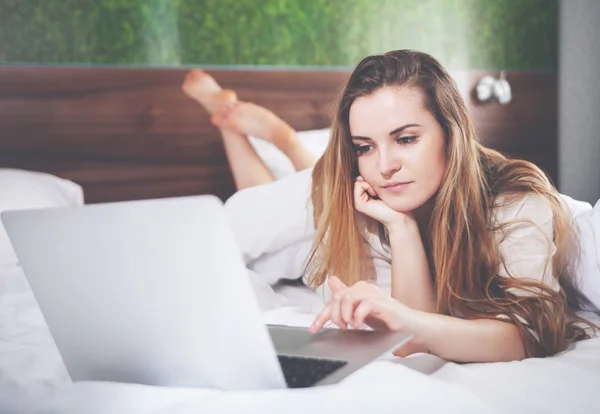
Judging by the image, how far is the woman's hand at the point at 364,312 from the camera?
105cm

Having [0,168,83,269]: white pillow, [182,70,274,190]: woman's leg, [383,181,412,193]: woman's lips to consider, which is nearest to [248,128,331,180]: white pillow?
[182,70,274,190]: woman's leg

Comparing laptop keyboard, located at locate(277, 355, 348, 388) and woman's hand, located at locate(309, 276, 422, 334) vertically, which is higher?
woman's hand, located at locate(309, 276, 422, 334)

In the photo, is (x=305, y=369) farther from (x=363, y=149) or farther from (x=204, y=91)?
(x=204, y=91)

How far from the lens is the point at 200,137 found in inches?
97.0

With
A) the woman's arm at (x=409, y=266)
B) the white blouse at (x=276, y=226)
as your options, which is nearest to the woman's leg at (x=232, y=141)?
the white blouse at (x=276, y=226)

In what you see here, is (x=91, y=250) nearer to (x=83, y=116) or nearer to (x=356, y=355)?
(x=356, y=355)

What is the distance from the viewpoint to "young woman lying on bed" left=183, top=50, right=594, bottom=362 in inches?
47.2

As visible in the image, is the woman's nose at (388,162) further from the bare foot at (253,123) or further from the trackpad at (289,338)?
the bare foot at (253,123)

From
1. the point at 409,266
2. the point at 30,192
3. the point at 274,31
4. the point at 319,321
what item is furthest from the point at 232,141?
the point at 319,321

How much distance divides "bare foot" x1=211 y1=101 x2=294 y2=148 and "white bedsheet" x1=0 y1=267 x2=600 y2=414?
1.27 meters

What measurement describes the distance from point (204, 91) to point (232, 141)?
0.20 m

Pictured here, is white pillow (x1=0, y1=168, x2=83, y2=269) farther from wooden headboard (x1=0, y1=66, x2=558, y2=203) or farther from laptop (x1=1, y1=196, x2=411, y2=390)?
laptop (x1=1, y1=196, x2=411, y2=390)

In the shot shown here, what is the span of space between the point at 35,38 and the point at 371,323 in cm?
163

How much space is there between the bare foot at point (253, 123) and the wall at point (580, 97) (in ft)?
3.21
